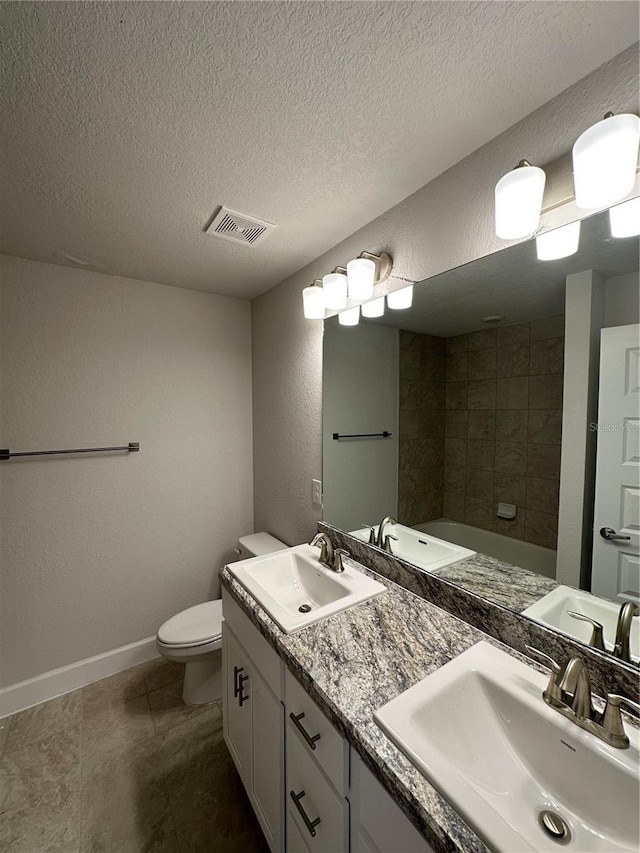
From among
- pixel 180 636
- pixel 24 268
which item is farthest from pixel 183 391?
pixel 180 636

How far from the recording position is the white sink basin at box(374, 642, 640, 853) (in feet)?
1.95

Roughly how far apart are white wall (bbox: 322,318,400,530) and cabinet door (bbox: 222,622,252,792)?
68cm

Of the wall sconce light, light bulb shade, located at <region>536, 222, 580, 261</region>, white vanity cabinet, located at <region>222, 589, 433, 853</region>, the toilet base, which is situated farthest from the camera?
the toilet base

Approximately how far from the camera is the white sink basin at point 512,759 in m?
0.59

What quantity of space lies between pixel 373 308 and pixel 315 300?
0.29m

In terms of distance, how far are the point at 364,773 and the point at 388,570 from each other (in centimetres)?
73

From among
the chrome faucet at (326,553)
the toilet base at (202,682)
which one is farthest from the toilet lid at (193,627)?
the chrome faucet at (326,553)

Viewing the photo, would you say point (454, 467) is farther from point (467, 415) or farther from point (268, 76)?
point (268, 76)

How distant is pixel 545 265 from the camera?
3.19ft

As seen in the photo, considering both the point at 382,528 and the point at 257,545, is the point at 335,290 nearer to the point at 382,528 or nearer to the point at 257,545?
the point at 382,528

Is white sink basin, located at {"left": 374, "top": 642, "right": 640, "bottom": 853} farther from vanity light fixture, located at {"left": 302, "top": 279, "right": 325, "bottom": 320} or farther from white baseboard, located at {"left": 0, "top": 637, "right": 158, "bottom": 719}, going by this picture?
white baseboard, located at {"left": 0, "top": 637, "right": 158, "bottom": 719}

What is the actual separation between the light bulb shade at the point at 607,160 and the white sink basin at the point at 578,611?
95 centimetres

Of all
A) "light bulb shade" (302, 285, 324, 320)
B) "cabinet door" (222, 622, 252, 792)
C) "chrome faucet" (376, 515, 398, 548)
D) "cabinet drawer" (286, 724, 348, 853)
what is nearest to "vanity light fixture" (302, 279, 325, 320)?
"light bulb shade" (302, 285, 324, 320)

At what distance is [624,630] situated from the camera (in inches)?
31.4
